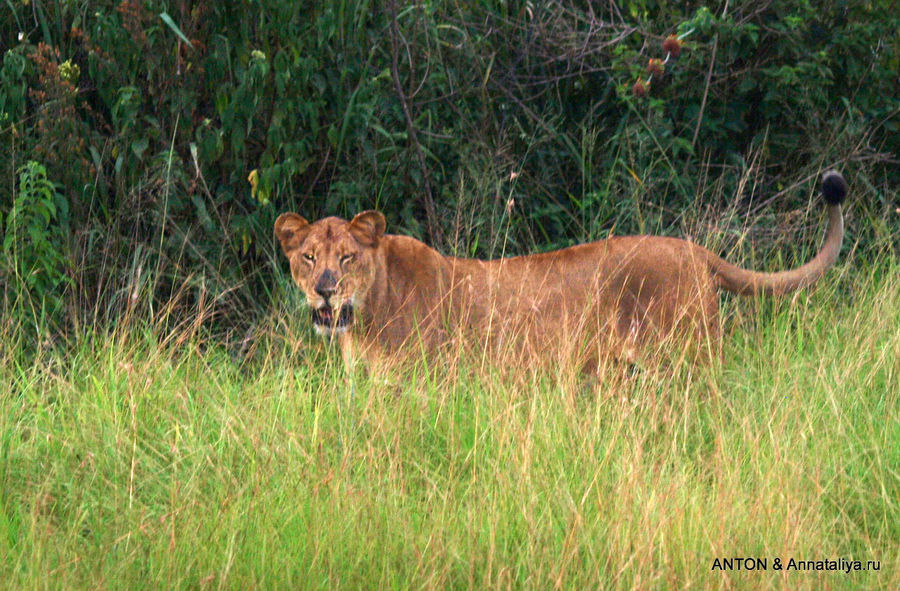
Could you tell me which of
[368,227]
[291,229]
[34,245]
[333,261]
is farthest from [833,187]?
[34,245]

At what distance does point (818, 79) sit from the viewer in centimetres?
623

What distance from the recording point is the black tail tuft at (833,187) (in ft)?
15.6

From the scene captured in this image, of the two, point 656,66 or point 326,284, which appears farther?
point 656,66

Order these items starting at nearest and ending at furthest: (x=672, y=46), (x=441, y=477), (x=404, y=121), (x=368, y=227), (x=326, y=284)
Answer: (x=441, y=477), (x=326, y=284), (x=368, y=227), (x=672, y=46), (x=404, y=121)

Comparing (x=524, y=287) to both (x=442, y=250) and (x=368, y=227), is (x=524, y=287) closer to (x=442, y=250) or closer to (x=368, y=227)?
(x=368, y=227)

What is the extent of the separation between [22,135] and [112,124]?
53 centimetres

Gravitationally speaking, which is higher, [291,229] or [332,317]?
[291,229]

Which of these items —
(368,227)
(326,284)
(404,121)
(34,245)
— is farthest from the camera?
(404,121)

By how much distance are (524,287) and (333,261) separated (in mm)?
794

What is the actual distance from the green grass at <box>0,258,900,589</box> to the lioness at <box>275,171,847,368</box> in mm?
319

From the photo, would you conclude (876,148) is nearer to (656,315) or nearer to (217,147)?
(656,315)

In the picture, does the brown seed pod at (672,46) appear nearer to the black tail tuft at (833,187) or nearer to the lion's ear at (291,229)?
the black tail tuft at (833,187)

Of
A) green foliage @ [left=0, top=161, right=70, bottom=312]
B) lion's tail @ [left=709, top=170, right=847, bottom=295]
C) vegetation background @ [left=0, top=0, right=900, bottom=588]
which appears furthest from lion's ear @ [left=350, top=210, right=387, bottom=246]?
lion's tail @ [left=709, top=170, right=847, bottom=295]

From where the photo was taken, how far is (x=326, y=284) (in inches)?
180
